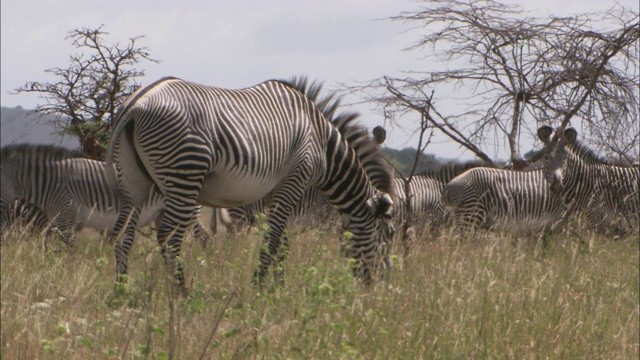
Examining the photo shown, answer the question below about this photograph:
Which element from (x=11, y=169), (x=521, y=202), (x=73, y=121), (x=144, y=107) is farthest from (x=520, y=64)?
(x=144, y=107)

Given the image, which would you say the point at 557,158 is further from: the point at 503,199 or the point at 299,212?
the point at 299,212

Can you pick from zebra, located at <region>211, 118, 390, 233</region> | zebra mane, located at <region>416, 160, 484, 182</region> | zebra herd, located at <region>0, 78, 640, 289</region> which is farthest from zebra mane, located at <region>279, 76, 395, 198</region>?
zebra mane, located at <region>416, 160, 484, 182</region>

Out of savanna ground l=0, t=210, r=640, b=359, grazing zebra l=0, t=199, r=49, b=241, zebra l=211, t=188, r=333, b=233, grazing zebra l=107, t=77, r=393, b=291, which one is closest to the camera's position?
savanna ground l=0, t=210, r=640, b=359

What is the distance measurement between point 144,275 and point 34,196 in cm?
664

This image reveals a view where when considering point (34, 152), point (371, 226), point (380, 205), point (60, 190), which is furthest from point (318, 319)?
point (34, 152)

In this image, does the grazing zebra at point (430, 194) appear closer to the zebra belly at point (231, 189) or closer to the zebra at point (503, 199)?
the zebra at point (503, 199)

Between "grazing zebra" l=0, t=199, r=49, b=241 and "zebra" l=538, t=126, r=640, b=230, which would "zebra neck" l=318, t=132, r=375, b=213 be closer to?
"zebra" l=538, t=126, r=640, b=230

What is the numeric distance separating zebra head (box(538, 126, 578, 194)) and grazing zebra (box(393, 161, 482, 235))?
4.18 feet

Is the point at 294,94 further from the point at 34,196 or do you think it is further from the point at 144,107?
the point at 34,196

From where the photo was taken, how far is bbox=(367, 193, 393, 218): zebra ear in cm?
768

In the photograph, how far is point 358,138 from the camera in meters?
8.08

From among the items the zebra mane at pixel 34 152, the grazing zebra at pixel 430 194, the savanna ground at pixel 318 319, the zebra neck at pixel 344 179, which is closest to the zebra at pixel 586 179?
the grazing zebra at pixel 430 194

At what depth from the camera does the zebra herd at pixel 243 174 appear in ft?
21.4

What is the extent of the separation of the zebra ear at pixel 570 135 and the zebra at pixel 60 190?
4157 millimetres
